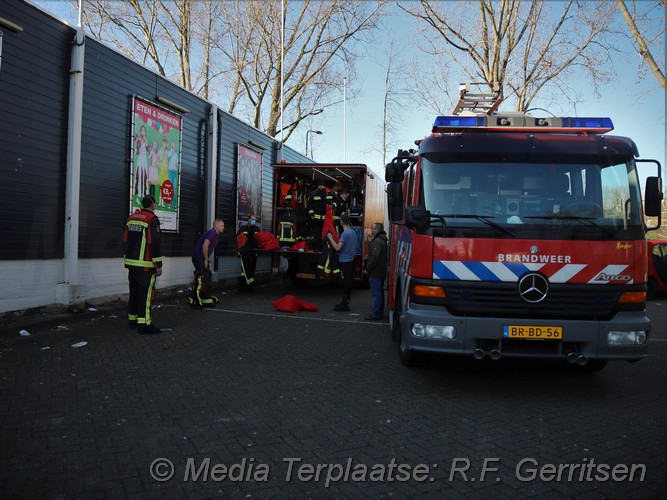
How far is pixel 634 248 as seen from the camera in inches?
187

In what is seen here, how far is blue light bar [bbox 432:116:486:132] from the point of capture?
553cm

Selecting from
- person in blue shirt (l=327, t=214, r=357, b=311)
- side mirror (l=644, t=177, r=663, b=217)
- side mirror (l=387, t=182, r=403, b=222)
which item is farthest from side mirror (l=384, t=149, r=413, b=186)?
person in blue shirt (l=327, t=214, r=357, b=311)

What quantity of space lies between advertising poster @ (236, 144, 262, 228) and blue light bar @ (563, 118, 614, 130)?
10.0m

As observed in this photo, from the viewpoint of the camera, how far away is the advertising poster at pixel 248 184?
14312mm

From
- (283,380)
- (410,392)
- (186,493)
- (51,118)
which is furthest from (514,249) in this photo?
(51,118)

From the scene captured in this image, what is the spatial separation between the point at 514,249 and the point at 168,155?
8.51 metres

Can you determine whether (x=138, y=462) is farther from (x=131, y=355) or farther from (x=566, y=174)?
(x=566, y=174)

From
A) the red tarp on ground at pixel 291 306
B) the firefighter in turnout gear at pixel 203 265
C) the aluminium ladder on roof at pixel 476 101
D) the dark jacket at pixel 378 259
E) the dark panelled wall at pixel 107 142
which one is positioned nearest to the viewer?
the aluminium ladder on roof at pixel 476 101

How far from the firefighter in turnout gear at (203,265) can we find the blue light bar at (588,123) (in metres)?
6.24

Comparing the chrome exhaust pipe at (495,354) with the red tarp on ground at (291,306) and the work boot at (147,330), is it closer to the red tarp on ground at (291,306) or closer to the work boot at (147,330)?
the work boot at (147,330)

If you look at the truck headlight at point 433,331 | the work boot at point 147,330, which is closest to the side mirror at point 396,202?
the truck headlight at point 433,331

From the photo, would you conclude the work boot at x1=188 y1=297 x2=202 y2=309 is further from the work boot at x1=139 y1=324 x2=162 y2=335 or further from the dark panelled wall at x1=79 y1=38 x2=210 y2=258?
the work boot at x1=139 y1=324 x2=162 y2=335

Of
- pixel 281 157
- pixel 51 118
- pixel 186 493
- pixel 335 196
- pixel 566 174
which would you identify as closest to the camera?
pixel 186 493

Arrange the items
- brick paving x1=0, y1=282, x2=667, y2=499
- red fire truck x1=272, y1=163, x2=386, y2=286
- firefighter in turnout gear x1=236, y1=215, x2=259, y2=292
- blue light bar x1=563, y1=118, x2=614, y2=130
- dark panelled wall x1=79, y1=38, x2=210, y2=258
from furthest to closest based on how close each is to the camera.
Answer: red fire truck x1=272, y1=163, x2=386, y2=286, firefighter in turnout gear x1=236, y1=215, x2=259, y2=292, dark panelled wall x1=79, y1=38, x2=210, y2=258, blue light bar x1=563, y1=118, x2=614, y2=130, brick paving x1=0, y1=282, x2=667, y2=499
